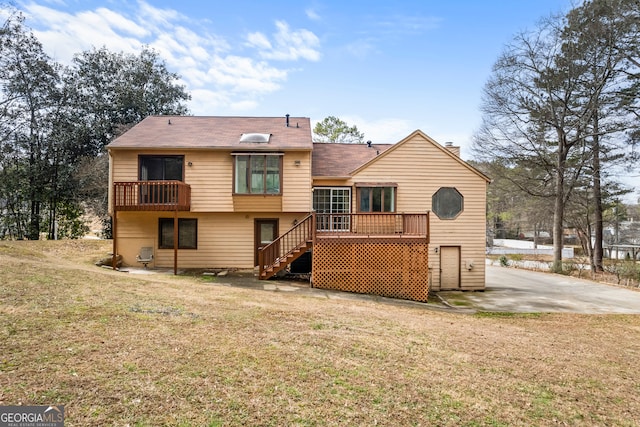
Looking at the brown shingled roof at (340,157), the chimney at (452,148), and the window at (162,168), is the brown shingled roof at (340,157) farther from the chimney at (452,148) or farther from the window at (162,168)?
the window at (162,168)

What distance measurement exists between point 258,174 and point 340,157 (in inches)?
166

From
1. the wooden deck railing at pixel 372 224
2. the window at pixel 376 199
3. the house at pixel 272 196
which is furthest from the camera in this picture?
the window at pixel 376 199

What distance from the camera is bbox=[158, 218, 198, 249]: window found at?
14.3 m

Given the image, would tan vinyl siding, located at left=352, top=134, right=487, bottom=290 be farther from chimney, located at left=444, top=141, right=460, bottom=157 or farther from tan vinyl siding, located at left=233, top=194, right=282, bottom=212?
tan vinyl siding, located at left=233, top=194, right=282, bottom=212

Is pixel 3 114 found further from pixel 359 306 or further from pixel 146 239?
pixel 359 306

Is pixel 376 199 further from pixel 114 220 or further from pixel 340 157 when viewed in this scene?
pixel 114 220

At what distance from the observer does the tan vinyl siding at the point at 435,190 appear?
1417cm

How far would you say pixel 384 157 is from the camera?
46.5 feet

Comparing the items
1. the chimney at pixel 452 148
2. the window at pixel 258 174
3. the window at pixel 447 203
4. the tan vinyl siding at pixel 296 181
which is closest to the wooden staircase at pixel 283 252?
the tan vinyl siding at pixel 296 181

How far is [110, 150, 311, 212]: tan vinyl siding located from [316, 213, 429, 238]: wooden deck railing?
1.27 meters

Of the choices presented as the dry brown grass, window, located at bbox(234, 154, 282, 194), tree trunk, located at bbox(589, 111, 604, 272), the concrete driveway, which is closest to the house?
window, located at bbox(234, 154, 282, 194)

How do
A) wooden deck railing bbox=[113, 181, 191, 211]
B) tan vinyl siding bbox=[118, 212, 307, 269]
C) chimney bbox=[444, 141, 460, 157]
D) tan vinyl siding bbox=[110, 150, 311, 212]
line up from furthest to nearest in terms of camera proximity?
1. chimney bbox=[444, 141, 460, 157]
2. tan vinyl siding bbox=[118, 212, 307, 269]
3. tan vinyl siding bbox=[110, 150, 311, 212]
4. wooden deck railing bbox=[113, 181, 191, 211]

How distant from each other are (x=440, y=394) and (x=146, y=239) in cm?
1341

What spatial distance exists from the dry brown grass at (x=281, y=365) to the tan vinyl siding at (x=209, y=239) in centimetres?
Answer: 653
